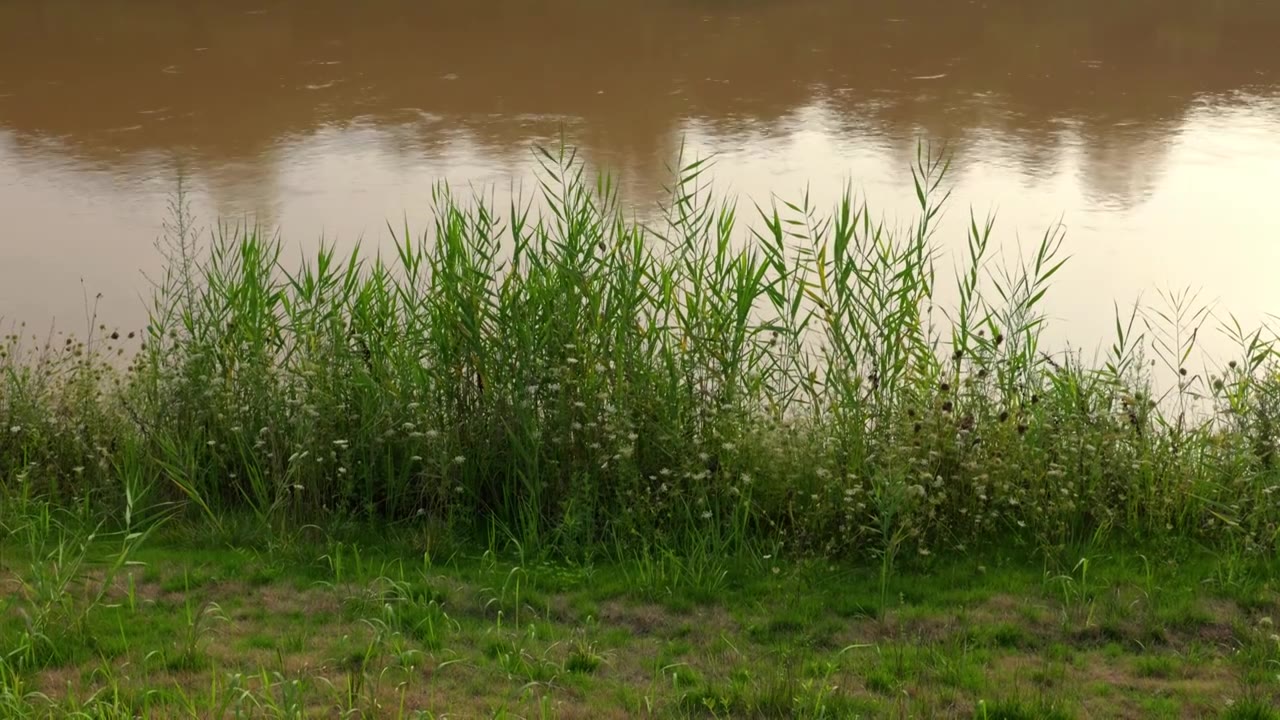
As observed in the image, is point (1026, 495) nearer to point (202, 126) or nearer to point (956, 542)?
point (956, 542)

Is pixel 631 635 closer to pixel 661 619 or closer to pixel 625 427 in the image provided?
pixel 661 619

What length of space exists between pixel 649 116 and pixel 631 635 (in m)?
10.2

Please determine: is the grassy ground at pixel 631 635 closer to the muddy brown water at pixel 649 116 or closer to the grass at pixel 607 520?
the grass at pixel 607 520

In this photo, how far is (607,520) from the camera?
5.14 m

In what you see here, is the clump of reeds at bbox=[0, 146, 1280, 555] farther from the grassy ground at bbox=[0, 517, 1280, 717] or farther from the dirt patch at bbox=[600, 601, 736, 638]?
the dirt patch at bbox=[600, 601, 736, 638]

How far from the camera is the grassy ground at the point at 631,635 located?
3.69 metres

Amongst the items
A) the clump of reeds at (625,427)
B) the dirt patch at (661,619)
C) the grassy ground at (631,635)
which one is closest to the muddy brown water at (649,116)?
the clump of reeds at (625,427)

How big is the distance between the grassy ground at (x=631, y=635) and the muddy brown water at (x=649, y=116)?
3.92m

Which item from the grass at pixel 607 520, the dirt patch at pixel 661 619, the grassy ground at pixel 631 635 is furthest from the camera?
the dirt patch at pixel 661 619

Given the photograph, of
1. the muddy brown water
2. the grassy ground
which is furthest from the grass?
the muddy brown water

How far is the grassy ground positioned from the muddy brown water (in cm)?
392

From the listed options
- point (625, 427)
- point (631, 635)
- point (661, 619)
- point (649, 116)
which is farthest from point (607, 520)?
point (649, 116)

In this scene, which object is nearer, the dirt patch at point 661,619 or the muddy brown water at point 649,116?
the dirt patch at point 661,619

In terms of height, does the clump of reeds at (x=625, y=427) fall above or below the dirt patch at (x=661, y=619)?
above
